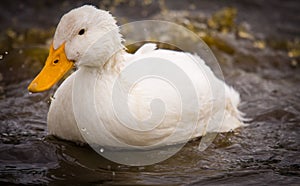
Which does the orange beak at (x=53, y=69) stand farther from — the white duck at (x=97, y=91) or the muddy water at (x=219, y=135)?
the muddy water at (x=219, y=135)

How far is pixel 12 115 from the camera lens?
561 centimetres

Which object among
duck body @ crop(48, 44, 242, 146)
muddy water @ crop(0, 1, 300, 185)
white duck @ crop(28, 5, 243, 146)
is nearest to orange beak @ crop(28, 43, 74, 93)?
white duck @ crop(28, 5, 243, 146)

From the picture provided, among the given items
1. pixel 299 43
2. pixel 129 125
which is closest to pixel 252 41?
pixel 299 43

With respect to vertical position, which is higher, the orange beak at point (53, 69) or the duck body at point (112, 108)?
the orange beak at point (53, 69)

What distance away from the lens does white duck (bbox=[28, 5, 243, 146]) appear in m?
4.37

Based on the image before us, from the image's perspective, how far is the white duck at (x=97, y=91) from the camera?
4371 mm

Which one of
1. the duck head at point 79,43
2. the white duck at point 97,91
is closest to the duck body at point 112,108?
the white duck at point 97,91

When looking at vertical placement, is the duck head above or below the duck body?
above

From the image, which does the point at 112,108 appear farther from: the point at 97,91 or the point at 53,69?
the point at 53,69

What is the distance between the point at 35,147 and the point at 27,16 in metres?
5.55

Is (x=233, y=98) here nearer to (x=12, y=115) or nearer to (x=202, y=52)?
(x=202, y=52)

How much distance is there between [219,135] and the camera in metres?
5.33

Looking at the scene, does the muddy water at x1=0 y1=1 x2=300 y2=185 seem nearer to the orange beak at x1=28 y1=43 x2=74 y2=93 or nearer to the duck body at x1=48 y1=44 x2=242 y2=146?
the duck body at x1=48 y1=44 x2=242 y2=146

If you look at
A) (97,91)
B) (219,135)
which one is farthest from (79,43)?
(219,135)
